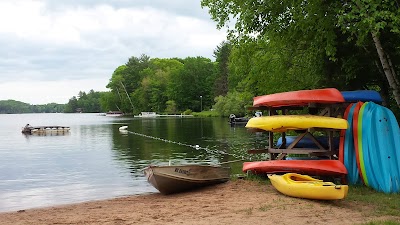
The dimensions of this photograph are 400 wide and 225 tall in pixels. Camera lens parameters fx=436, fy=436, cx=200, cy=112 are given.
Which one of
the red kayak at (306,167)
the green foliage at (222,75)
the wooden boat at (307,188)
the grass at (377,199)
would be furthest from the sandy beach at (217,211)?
the green foliage at (222,75)

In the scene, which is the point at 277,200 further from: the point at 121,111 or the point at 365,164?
the point at 121,111

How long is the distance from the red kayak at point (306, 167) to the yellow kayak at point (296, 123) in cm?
91

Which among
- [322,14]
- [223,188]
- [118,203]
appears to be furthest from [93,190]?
[322,14]

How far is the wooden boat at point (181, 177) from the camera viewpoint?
1283 cm

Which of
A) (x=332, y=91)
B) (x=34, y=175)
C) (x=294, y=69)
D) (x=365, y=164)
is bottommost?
(x=34, y=175)

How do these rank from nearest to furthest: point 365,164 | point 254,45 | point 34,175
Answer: point 365,164, point 254,45, point 34,175

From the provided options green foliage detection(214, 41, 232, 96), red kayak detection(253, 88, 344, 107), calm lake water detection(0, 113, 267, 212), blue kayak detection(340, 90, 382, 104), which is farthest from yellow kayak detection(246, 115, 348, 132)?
green foliage detection(214, 41, 232, 96)

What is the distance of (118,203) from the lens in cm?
1283

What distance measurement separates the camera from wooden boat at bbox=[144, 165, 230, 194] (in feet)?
42.1

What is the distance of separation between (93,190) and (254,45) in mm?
8368

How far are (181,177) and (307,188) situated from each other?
4.65 meters

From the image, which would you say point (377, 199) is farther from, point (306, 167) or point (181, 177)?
point (181, 177)

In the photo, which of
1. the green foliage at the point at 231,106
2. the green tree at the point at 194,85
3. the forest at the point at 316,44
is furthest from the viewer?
the green tree at the point at 194,85

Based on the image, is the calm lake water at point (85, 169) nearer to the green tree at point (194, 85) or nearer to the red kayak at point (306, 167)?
the red kayak at point (306, 167)
